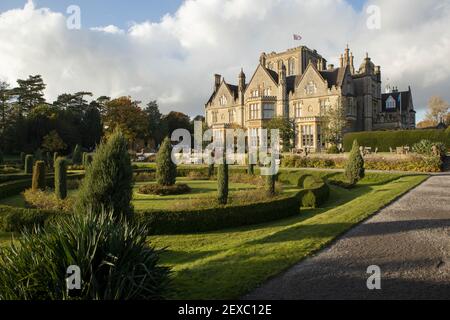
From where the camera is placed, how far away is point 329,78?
4744 centimetres

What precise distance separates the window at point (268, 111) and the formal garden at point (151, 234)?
28.4 m

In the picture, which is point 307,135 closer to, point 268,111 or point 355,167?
point 268,111

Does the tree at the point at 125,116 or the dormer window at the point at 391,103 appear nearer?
the dormer window at the point at 391,103

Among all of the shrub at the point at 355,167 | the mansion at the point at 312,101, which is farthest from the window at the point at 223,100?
the shrub at the point at 355,167

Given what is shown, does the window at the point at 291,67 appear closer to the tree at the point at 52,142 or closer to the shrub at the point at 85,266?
the tree at the point at 52,142

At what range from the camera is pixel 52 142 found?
4934 cm

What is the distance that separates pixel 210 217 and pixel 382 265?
7.03m

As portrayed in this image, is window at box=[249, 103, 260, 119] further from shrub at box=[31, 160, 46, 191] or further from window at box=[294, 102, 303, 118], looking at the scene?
shrub at box=[31, 160, 46, 191]

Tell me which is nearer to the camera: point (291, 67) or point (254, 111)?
point (254, 111)

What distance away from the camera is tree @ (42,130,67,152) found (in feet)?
161

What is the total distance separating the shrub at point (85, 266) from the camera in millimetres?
4102

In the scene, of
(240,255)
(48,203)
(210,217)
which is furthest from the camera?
(48,203)

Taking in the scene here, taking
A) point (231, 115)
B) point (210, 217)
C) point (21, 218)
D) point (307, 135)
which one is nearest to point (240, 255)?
point (210, 217)
